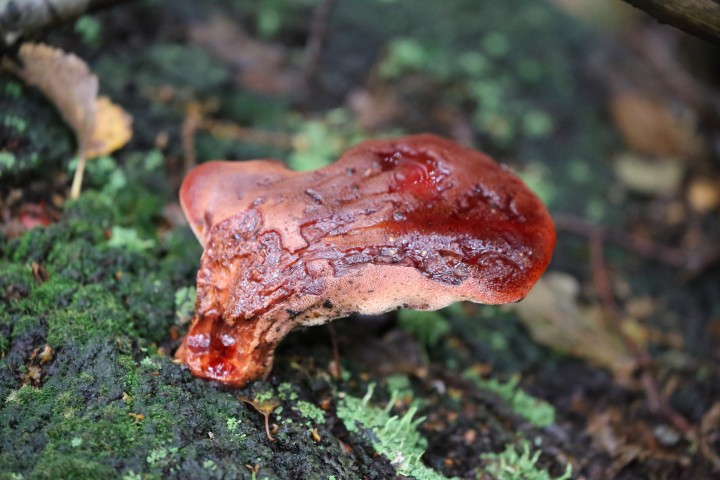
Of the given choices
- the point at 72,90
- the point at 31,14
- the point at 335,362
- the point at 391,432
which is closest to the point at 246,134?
the point at 72,90

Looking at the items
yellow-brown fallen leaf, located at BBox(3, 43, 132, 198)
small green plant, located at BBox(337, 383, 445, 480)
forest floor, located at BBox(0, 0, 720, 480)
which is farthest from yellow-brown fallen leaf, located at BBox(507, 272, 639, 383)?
yellow-brown fallen leaf, located at BBox(3, 43, 132, 198)

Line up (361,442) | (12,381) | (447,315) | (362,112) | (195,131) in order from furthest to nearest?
1. (362,112)
2. (195,131)
3. (447,315)
4. (361,442)
5. (12,381)

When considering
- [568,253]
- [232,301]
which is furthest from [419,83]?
[232,301]

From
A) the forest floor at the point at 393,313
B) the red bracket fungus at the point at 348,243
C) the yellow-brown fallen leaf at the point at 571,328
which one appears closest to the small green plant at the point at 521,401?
the forest floor at the point at 393,313

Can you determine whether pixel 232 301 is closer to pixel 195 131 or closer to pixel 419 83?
pixel 195 131

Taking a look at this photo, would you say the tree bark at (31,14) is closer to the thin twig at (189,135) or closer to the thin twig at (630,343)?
the thin twig at (189,135)

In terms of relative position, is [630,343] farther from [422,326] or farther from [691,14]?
[691,14]
